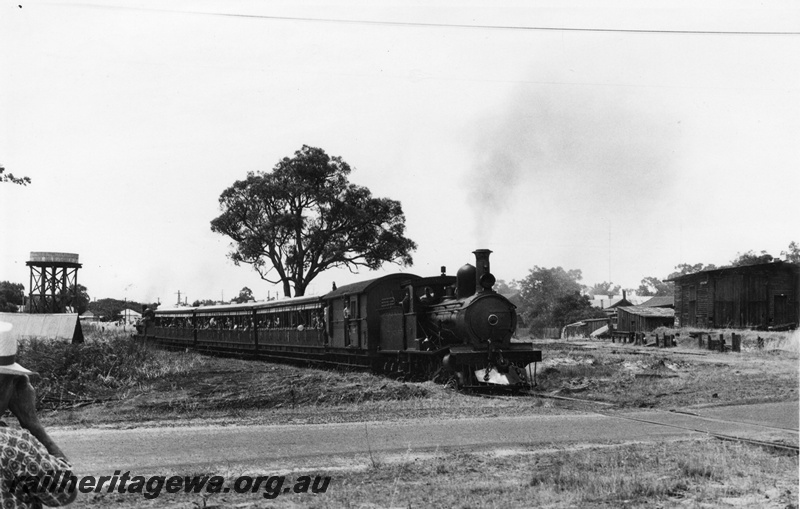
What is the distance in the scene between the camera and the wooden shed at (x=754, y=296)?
44.0m

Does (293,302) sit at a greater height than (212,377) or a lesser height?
greater

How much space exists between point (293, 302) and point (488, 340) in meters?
12.2

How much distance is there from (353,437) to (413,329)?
795cm

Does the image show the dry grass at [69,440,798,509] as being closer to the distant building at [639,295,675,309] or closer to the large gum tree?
the large gum tree

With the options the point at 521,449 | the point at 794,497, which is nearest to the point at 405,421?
the point at 521,449

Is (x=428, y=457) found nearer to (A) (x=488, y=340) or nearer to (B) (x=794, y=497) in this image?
(B) (x=794, y=497)

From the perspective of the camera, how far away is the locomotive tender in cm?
1560

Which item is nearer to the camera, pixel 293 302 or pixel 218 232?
pixel 293 302

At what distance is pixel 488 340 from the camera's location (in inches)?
614

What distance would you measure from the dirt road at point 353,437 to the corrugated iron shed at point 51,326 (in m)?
21.2

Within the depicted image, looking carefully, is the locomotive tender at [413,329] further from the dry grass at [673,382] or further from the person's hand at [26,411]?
the person's hand at [26,411]

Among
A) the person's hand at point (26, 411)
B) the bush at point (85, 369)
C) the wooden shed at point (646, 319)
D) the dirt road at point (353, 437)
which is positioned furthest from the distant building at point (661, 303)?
the person's hand at point (26, 411)

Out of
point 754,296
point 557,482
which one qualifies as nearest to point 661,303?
point 754,296

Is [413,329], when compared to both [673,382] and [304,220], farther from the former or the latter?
[304,220]
